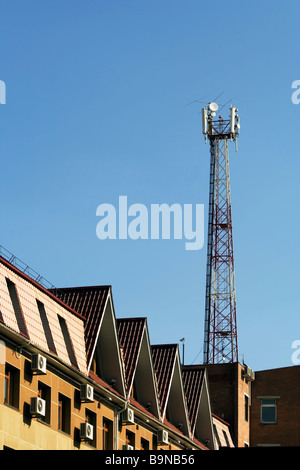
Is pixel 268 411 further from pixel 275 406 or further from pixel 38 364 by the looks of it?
pixel 38 364

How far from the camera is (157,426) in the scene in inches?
2058

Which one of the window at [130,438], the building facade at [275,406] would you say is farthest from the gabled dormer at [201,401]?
the building facade at [275,406]

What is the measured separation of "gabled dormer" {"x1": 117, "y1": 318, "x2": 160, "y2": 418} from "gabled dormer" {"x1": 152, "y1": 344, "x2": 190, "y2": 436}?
2.39 metres

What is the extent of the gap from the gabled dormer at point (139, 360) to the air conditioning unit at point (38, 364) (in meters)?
11.8

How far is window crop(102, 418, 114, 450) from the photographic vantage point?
45969mm

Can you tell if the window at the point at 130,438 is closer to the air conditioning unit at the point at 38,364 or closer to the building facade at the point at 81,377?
the building facade at the point at 81,377

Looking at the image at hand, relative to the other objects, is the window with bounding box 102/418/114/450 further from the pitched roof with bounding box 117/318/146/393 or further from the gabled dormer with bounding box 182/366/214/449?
the gabled dormer with bounding box 182/366/214/449

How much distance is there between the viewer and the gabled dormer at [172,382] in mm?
56009

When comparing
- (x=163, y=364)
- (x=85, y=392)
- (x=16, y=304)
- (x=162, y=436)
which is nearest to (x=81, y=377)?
(x=85, y=392)

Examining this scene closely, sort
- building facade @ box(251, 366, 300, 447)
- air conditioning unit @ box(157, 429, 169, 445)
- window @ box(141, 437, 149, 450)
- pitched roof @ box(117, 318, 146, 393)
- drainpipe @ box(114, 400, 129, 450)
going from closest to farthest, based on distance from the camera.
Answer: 1. drainpipe @ box(114, 400, 129, 450)
2. pitched roof @ box(117, 318, 146, 393)
3. window @ box(141, 437, 149, 450)
4. air conditioning unit @ box(157, 429, 169, 445)
5. building facade @ box(251, 366, 300, 447)

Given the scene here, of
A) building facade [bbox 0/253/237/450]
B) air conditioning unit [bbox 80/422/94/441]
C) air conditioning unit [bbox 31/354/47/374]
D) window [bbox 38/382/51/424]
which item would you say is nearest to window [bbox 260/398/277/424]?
building facade [bbox 0/253/237/450]
